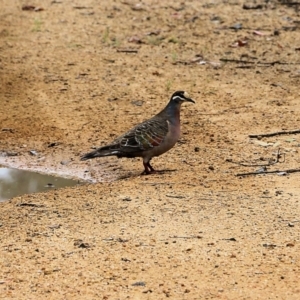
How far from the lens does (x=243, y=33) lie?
14539 millimetres

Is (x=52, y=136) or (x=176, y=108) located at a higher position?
(x=176, y=108)

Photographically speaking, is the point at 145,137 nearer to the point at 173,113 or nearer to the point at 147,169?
the point at 147,169

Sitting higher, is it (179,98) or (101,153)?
(179,98)

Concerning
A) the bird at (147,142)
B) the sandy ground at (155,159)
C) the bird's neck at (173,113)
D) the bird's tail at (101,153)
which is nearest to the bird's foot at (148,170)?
the bird at (147,142)

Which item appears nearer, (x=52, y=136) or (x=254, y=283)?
(x=254, y=283)

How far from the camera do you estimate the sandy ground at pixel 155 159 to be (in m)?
6.81

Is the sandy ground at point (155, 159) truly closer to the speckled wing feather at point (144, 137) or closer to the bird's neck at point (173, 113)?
the speckled wing feather at point (144, 137)

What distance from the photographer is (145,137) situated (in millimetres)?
9422

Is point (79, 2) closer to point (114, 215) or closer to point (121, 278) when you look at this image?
point (114, 215)

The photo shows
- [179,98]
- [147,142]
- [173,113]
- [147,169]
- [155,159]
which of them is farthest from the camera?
[155,159]

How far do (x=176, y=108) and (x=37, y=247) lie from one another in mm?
2915

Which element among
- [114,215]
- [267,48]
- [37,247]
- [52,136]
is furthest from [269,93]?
[37,247]

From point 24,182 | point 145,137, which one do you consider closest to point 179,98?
point 145,137

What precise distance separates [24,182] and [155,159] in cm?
138
